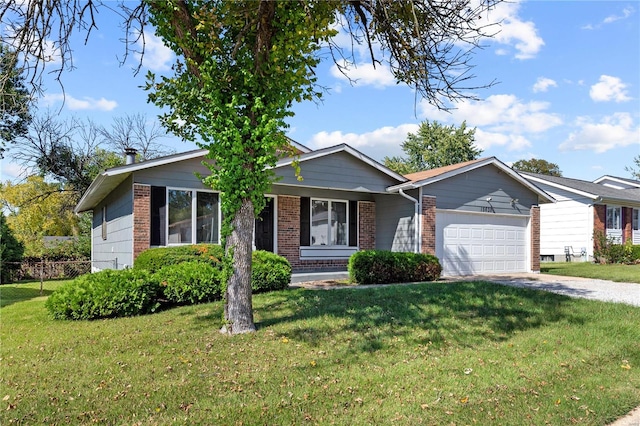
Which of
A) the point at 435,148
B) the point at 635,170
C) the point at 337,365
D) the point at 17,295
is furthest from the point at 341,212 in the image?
the point at 635,170

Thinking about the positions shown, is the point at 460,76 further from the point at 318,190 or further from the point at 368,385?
the point at 318,190

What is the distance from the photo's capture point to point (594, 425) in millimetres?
4070

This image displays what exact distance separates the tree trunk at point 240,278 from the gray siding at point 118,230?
603 cm

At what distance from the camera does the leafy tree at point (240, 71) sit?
655 cm

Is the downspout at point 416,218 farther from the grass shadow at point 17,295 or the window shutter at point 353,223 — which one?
the grass shadow at point 17,295

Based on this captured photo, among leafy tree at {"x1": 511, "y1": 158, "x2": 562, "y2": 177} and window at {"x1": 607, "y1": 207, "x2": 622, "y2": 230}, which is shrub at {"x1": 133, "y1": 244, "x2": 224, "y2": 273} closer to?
window at {"x1": 607, "y1": 207, "x2": 622, "y2": 230}

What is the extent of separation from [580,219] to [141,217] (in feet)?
68.8

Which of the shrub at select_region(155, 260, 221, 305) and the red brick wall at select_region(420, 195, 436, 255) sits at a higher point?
the red brick wall at select_region(420, 195, 436, 255)

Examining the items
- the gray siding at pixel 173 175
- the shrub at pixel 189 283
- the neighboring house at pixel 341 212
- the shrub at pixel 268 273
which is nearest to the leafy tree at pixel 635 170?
the neighboring house at pixel 341 212

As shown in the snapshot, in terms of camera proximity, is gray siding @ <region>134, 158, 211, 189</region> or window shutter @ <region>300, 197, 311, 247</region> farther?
window shutter @ <region>300, 197, 311, 247</region>

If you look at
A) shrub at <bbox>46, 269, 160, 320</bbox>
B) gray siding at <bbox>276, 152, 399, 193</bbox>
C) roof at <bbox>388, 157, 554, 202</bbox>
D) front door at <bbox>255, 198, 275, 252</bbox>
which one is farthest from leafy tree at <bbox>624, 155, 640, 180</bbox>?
shrub at <bbox>46, 269, 160, 320</bbox>

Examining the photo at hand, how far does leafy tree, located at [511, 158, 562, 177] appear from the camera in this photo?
5431cm

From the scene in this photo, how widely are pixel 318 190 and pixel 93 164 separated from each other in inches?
751

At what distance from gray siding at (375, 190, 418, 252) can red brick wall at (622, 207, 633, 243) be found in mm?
15490
